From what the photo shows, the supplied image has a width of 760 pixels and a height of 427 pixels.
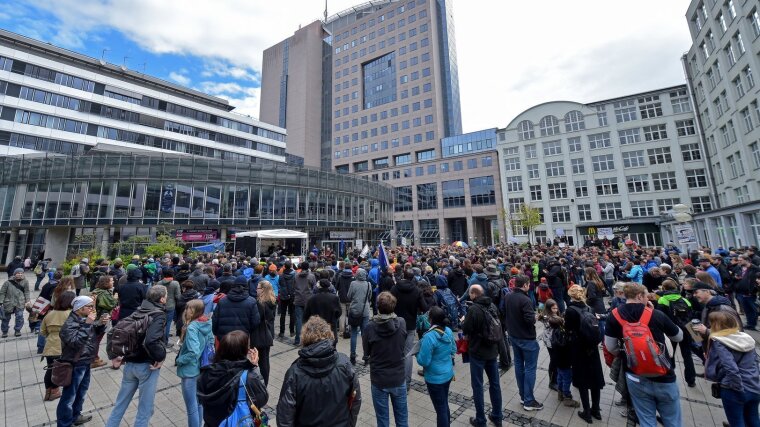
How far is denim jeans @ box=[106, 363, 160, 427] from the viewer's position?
401 centimetres

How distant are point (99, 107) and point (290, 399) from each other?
58.5m

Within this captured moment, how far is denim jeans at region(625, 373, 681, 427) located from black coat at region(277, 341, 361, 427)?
3.63m

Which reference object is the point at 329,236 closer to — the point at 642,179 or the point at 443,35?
the point at 642,179

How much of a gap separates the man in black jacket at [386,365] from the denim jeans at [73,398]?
437cm

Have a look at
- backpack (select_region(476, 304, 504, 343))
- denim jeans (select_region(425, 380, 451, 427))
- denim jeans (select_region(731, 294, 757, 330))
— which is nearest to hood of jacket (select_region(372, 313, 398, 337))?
denim jeans (select_region(425, 380, 451, 427))

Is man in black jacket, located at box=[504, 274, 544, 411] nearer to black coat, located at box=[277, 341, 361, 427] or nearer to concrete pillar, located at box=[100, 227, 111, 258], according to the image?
black coat, located at box=[277, 341, 361, 427]

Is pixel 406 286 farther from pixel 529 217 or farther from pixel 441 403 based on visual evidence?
pixel 529 217

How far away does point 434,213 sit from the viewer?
56.7m

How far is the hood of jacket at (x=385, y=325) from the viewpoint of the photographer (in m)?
3.94

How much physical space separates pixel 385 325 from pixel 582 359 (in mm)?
3263

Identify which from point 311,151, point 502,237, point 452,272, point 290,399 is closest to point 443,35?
point 311,151

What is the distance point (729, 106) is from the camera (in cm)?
2672

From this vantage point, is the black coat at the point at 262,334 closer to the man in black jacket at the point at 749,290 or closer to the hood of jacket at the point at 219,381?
the hood of jacket at the point at 219,381

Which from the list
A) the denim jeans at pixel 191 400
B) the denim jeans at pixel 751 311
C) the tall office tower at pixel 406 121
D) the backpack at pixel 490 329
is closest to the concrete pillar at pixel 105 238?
the denim jeans at pixel 191 400
